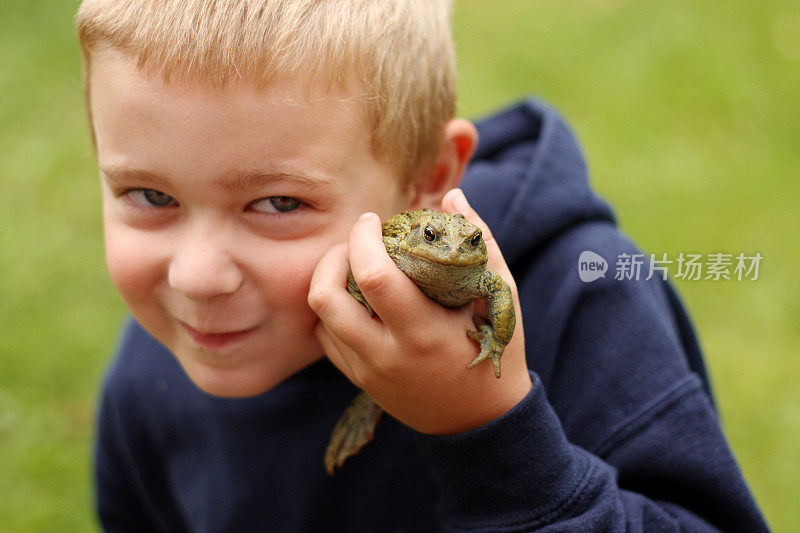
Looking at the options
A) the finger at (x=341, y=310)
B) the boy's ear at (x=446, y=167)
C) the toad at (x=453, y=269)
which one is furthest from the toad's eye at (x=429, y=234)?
the boy's ear at (x=446, y=167)

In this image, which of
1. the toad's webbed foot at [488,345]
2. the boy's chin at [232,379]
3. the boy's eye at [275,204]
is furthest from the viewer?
the boy's chin at [232,379]

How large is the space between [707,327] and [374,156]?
360cm

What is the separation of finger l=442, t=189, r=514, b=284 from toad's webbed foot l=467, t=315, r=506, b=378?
0.14m

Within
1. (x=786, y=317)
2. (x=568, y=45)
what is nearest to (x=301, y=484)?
(x=786, y=317)

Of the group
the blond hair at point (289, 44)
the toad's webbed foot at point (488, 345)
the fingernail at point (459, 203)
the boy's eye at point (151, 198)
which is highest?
the blond hair at point (289, 44)

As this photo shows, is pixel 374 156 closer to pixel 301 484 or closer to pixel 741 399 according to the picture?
pixel 301 484

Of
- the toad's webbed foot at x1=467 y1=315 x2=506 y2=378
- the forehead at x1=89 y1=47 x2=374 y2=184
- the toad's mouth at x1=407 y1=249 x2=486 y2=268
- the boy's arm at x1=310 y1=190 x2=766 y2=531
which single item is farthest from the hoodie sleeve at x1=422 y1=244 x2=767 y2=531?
the forehead at x1=89 y1=47 x2=374 y2=184

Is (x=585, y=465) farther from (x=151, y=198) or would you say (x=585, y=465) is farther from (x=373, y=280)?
(x=151, y=198)

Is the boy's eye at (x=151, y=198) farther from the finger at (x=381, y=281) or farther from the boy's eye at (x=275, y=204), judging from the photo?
the finger at (x=381, y=281)

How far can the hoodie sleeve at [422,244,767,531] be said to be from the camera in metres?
2.12

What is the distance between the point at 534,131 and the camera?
126 inches

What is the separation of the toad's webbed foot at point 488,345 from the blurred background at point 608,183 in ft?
9.70

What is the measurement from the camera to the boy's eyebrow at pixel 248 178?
1982 mm

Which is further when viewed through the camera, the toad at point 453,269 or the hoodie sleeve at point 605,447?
the hoodie sleeve at point 605,447
